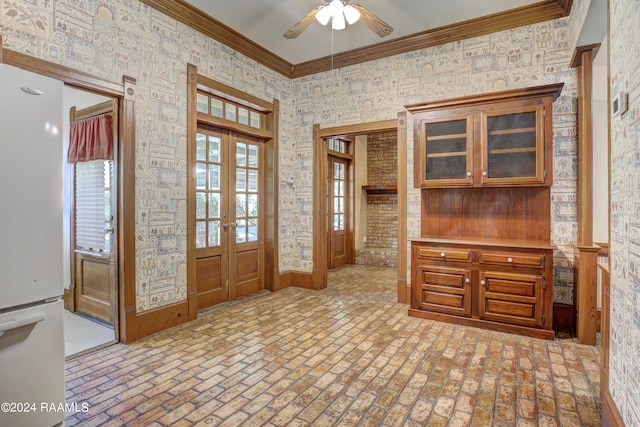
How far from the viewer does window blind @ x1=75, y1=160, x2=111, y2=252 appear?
11.2ft

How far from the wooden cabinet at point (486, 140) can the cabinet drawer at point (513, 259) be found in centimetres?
71

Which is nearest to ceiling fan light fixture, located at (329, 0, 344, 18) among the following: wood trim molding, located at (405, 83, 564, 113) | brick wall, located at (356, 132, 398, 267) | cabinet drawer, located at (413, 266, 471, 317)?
Result: wood trim molding, located at (405, 83, 564, 113)

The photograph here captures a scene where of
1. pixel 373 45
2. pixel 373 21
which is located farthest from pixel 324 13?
pixel 373 45

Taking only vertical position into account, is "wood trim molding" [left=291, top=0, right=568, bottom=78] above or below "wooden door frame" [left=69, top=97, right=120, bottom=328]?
above

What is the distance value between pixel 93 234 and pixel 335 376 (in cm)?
293

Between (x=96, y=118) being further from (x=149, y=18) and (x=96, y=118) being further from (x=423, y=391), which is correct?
(x=423, y=391)

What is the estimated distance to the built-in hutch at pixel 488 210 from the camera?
10.2ft

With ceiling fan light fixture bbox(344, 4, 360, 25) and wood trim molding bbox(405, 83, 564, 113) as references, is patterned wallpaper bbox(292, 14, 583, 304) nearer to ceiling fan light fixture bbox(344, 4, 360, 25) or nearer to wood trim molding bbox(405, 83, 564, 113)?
wood trim molding bbox(405, 83, 564, 113)

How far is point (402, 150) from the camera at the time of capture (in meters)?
4.09

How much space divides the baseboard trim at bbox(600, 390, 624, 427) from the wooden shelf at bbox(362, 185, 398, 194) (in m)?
5.18

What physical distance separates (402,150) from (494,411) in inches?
115

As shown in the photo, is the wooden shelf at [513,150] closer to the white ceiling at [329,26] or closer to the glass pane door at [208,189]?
the white ceiling at [329,26]

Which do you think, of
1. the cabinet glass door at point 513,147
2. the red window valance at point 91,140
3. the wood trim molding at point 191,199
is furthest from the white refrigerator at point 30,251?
the cabinet glass door at point 513,147

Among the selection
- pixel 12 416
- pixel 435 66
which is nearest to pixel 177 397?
pixel 12 416
